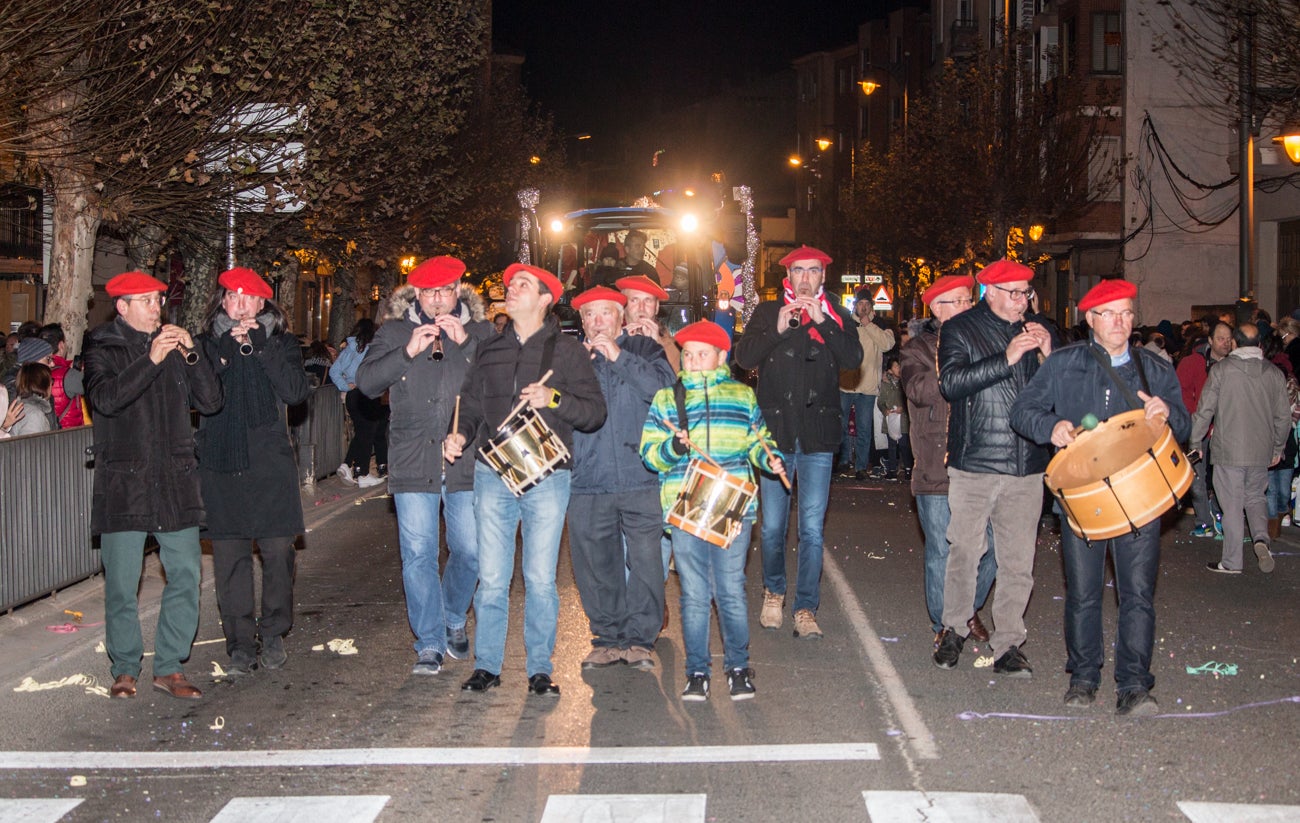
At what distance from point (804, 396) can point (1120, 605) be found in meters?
2.49

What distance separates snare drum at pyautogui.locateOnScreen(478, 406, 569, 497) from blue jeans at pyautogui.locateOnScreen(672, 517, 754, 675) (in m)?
0.74

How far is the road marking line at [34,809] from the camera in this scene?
18.9 feet

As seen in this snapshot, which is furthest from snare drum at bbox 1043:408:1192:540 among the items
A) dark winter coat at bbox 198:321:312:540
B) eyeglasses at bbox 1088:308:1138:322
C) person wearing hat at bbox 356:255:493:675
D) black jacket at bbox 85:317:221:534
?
black jacket at bbox 85:317:221:534

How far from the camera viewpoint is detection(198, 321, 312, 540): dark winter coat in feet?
26.5

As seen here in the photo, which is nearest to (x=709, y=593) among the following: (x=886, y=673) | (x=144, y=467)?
(x=886, y=673)

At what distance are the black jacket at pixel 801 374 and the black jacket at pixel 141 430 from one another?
3.17 meters

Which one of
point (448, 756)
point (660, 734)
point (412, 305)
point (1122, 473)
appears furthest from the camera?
point (412, 305)

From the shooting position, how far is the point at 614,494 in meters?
7.95

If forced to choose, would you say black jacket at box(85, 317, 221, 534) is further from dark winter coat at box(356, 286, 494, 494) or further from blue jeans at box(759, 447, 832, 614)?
blue jeans at box(759, 447, 832, 614)

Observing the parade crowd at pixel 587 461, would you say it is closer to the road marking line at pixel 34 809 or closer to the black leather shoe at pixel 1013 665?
the black leather shoe at pixel 1013 665

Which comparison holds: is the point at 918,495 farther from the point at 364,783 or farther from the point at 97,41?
the point at 97,41

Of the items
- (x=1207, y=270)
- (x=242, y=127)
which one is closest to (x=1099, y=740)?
(x=242, y=127)

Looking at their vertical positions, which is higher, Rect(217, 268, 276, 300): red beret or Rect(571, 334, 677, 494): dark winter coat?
Rect(217, 268, 276, 300): red beret

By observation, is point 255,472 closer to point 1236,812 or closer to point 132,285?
point 132,285
